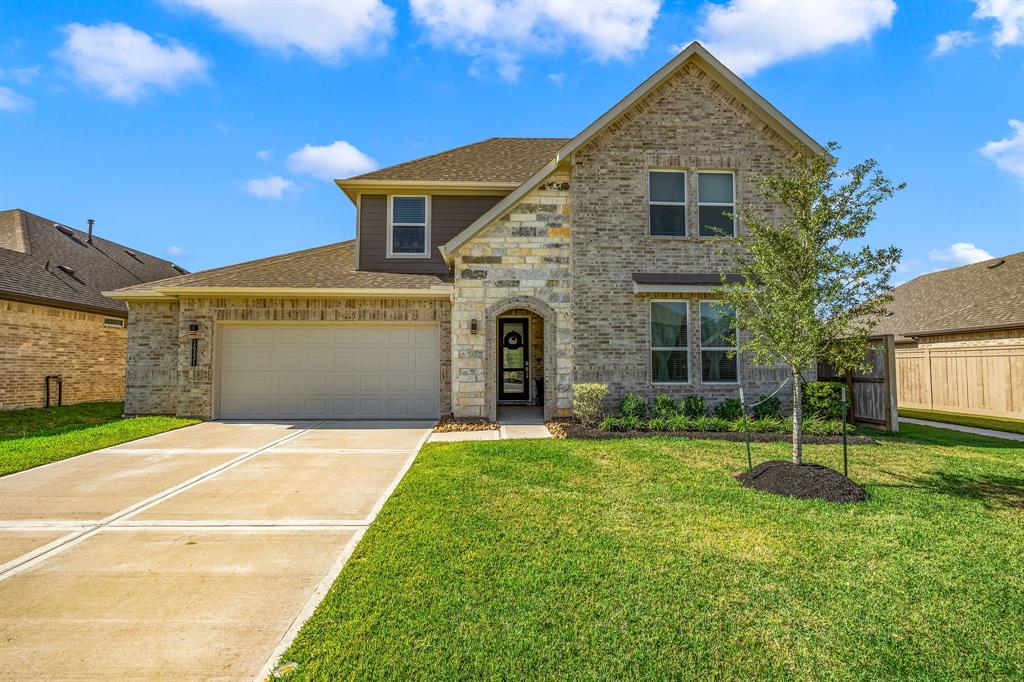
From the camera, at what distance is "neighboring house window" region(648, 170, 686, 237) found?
1170cm

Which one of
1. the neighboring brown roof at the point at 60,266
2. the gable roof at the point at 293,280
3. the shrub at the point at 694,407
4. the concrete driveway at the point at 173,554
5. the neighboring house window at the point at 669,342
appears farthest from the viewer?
the neighboring brown roof at the point at 60,266

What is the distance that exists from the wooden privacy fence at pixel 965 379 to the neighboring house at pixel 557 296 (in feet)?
25.3

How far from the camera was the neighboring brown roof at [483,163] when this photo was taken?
13638 millimetres

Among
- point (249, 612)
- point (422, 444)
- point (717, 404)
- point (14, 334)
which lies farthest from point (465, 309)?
point (14, 334)

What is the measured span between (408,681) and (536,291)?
9345 mm

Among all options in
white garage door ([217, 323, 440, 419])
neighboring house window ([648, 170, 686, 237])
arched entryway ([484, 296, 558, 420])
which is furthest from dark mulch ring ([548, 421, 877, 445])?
arched entryway ([484, 296, 558, 420])

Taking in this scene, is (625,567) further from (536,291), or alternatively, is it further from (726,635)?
(536,291)

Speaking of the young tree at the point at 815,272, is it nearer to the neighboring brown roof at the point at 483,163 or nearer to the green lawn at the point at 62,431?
the neighboring brown roof at the point at 483,163

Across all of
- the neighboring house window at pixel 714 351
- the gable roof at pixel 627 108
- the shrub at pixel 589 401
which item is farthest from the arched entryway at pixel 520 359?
the neighboring house window at pixel 714 351

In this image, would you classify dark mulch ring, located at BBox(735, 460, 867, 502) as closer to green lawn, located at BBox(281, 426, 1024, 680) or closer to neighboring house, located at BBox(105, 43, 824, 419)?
green lawn, located at BBox(281, 426, 1024, 680)

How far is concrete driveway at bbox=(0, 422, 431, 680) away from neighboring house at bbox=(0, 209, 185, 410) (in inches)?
340

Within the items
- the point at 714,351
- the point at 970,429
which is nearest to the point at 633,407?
the point at 714,351

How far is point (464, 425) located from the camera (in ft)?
36.0

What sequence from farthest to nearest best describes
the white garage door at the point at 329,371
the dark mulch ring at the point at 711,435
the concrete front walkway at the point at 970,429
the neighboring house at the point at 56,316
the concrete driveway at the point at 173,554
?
1. the neighboring house at the point at 56,316
2. the white garage door at the point at 329,371
3. the concrete front walkway at the point at 970,429
4. the dark mulch ring at the point at 711,435
5. the concrete driveway at the point at 173,554
